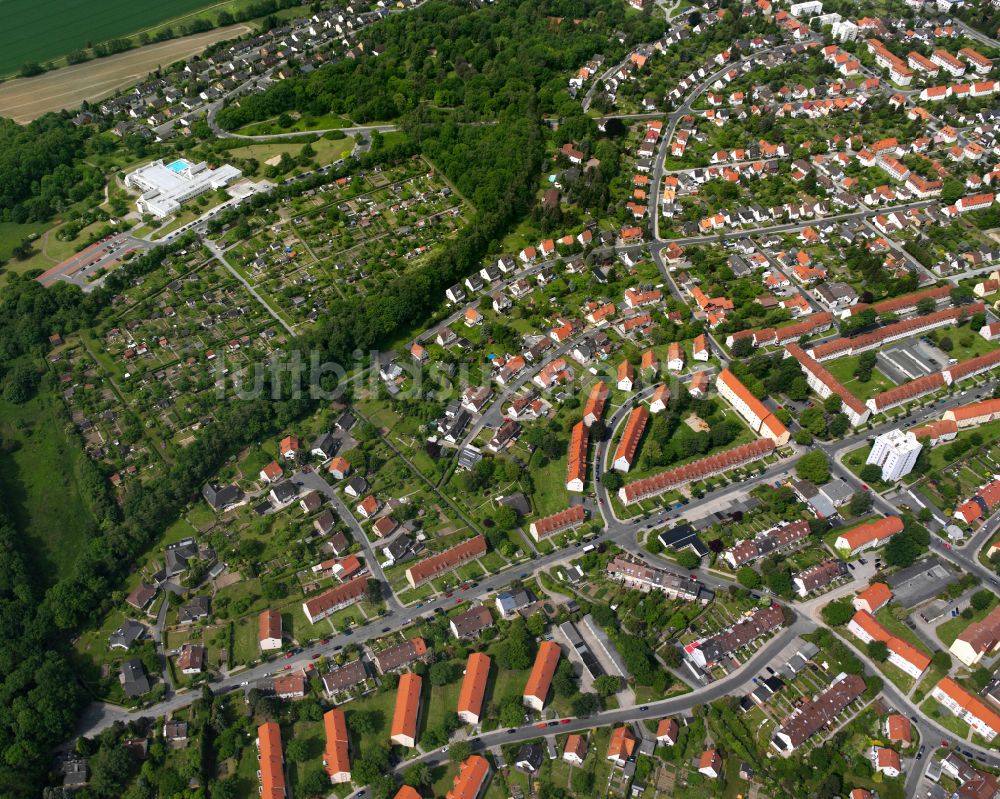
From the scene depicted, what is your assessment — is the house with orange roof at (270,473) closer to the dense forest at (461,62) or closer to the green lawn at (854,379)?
the green lawn at (854,379)

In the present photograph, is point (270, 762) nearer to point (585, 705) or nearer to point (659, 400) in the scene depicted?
point (585, 705)

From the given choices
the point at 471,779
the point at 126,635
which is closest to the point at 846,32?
the point at 471,779

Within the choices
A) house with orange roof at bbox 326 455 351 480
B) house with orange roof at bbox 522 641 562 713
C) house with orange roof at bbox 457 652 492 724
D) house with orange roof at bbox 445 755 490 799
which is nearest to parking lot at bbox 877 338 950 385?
house with orange roof at bbox 522 641 562 713

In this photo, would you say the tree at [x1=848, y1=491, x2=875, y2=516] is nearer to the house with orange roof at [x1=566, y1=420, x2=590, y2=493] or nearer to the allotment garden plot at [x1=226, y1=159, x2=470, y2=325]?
the house with orange roof at [x1=566, y1=420, x2=590, y2=493]

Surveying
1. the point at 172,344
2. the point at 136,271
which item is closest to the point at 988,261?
the point at 172,344

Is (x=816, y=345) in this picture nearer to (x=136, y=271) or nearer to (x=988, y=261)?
(x=988, y=261)

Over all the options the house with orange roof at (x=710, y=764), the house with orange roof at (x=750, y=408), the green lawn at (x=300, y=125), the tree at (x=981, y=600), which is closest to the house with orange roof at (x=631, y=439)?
the house with orange roof at (x=750, y=408)
